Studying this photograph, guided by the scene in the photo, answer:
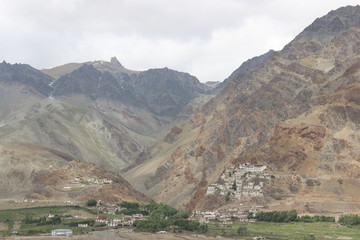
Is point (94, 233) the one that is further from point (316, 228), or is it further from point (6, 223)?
point (316, 228)

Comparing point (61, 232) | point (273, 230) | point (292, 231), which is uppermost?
point (61, 232)

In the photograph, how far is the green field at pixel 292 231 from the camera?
549ft

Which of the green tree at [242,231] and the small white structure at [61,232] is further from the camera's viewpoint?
the green tree at [242,231]

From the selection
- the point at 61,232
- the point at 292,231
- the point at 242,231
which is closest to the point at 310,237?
the point at 292,231

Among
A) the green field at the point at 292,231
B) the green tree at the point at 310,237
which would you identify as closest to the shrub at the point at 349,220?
the green field at the point at 292,231

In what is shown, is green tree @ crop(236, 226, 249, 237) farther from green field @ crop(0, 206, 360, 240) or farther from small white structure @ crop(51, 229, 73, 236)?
small white structure @ crop(51, 229, 73, 236)

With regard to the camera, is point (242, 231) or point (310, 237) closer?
point (310, 237)

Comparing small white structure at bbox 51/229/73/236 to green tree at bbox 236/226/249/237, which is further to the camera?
green tree at bbox 236/226/249/237

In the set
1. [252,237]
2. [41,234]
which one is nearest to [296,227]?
[252,237]

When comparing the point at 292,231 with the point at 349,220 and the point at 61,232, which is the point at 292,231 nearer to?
the point at 349,220

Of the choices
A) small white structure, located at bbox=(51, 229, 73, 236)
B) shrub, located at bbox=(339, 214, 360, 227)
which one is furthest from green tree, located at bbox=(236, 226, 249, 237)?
small white structure, located at bbox=(51, 229, 73, 236)

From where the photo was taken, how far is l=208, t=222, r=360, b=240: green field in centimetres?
16738

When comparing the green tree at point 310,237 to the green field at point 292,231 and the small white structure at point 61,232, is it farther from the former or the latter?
the small white structure at point 61,232

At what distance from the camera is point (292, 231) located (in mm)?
178750
